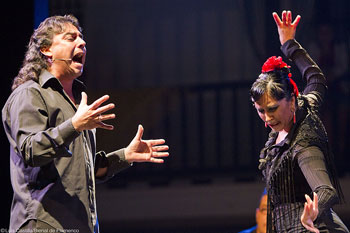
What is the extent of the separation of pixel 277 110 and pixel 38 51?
3.27ft

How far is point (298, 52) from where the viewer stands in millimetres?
2258

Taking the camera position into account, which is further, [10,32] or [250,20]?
[250,20]

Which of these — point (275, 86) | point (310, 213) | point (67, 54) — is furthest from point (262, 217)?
point (67, 54)

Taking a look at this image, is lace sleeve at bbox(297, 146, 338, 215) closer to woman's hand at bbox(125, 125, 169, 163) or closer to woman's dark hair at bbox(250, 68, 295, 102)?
woman's dark hair at bbox(250, 68, 295, 102)

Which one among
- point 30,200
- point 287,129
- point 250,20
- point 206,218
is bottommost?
point 206,218

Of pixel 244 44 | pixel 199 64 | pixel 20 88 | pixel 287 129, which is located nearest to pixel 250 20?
pixel 244 44

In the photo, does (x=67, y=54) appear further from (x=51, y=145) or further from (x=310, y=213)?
(x=310, y=213)

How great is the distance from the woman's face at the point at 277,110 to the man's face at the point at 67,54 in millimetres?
753

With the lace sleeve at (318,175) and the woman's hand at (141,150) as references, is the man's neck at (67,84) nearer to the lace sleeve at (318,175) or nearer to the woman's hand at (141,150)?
the woman's hand at (141,150)

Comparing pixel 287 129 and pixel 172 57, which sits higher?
pixel 172 57

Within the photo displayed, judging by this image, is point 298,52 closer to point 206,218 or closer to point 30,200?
point 30,200

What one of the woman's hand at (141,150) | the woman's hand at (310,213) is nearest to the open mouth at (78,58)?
the woman's hand at (141,150)

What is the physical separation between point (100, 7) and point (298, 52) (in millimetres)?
2733

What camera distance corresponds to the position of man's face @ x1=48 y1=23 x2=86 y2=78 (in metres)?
2.12
